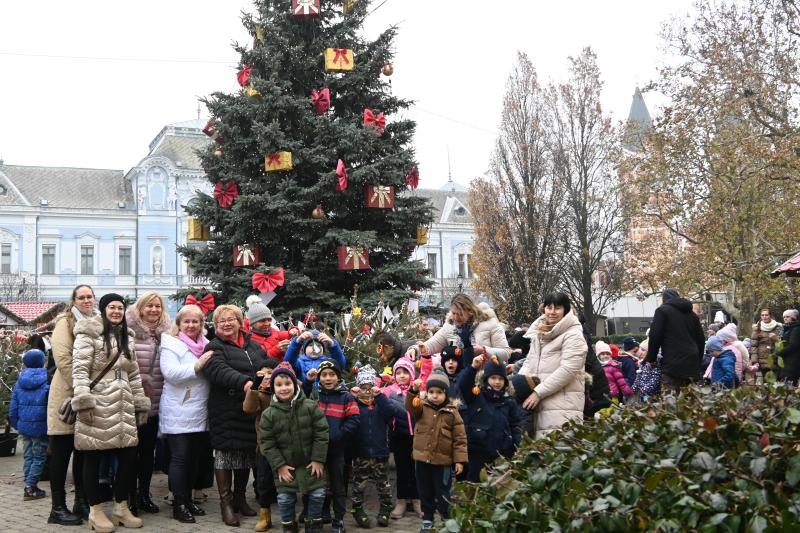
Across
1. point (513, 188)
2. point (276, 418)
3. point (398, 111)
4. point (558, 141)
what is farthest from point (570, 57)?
point (276, 418)

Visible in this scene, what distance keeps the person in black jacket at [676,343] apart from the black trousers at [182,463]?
478 cm

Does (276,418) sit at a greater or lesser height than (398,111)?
lesser

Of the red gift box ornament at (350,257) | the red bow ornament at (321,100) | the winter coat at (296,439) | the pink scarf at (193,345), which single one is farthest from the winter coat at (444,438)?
the red bow ornament at (321,100)

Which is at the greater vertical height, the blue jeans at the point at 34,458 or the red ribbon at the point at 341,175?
the red ribbon at the point at 341,175

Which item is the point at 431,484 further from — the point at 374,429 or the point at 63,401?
the point at 63,401

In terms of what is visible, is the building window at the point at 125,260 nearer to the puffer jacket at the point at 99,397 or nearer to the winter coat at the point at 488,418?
the puffer jacket at the point at 99,397

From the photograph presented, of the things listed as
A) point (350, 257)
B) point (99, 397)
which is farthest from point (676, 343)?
point (350, 257)

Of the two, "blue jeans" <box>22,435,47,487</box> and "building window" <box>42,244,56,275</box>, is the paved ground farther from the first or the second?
"building window" <box>42,244,56,275</box>

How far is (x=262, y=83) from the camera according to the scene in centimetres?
1530

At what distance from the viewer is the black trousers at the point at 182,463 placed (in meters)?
7.45

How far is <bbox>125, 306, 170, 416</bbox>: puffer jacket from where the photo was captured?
7742 mm

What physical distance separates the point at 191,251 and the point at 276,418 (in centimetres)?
1065

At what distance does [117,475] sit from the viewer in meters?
7.16

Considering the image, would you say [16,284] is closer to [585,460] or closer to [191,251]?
[191,251]
